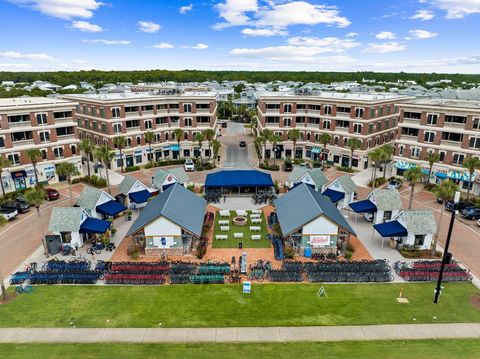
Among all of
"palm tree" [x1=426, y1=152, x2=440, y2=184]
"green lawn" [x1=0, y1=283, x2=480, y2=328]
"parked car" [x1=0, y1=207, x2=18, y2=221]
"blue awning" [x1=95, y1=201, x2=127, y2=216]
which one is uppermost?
"palm tree" [x1=426, y1=152, x2=440, y2=184]

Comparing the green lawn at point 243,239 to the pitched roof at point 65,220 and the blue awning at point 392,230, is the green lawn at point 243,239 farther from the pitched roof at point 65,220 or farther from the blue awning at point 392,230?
the pitched roof at point 65,220

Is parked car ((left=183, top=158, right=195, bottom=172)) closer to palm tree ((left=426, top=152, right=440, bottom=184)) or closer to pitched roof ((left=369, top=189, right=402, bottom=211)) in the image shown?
pitched roof ((left=369, top=189, right=402, bottom=211))

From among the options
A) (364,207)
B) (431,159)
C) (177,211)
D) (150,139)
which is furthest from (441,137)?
(150,139)

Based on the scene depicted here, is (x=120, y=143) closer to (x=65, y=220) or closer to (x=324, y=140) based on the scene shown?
(x=65, y=220)

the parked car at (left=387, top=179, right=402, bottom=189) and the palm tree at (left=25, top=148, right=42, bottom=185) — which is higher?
the palm tree at (left=25, top=148, right=42, bottom=185)

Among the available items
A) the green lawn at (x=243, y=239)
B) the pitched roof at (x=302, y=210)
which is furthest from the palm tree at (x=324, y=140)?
the green lawn at (x=243, y=239)

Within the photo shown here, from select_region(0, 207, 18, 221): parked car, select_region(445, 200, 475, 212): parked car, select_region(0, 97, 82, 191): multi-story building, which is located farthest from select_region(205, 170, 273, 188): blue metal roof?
select_region(0, 97, 82, 191): multi-story building

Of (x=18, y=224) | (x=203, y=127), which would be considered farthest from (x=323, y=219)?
(x=203, y=127)
